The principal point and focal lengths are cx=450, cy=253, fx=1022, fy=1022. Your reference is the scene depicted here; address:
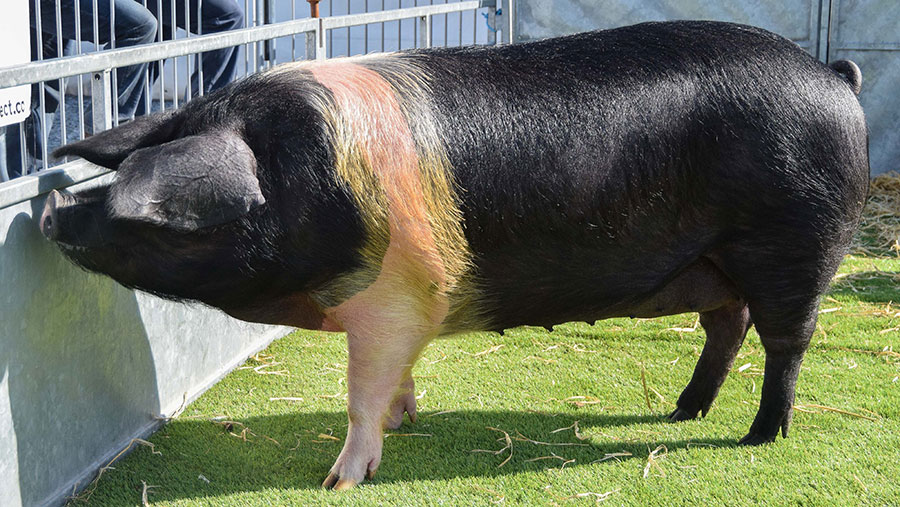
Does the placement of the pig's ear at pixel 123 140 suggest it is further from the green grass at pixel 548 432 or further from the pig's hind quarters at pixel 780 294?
the pig's hind quarters at pixel 780 294

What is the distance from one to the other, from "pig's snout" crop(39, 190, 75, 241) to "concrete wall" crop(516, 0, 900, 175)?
5.00m

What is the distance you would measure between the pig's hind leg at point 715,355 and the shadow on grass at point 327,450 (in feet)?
0.46

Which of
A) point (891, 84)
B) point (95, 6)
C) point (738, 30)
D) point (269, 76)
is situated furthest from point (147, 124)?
point (891, 84)

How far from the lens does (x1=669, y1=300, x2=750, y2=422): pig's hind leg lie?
335 cm

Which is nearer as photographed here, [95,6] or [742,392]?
[95,6]

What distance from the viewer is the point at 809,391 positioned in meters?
3.59

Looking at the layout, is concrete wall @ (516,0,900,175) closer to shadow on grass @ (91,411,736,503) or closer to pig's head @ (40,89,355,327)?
shadow on grass @ (91,411,736,503)

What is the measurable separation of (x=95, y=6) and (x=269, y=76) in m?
0.94

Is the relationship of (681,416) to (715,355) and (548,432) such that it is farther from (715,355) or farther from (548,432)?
(548,432)

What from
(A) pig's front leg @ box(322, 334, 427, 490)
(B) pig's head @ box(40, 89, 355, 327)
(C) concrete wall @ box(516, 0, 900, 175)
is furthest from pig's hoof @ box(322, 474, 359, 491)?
(C) concrete wall @ box(516, 0, 900, 175)

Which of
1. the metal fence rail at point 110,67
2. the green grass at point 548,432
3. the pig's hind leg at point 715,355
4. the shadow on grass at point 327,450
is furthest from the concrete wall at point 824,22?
the shadow on grass at point 327,450

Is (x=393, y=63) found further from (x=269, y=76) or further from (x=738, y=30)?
(x=738, y=30)

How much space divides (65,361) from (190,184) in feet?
2.27

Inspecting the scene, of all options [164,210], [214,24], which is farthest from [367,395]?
[214,24]
